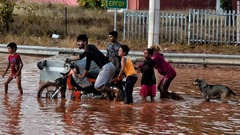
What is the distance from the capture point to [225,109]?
13.3 metres

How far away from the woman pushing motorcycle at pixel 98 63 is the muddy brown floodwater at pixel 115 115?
42cm

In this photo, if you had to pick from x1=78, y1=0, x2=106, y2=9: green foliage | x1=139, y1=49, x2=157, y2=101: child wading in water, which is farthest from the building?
x1=139, y1=49, x2=157, y2=101: child wading in water

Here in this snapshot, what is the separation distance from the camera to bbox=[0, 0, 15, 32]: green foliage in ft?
101

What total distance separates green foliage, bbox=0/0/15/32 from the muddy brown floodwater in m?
15.0

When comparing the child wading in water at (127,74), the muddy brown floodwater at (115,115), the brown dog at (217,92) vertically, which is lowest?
the muddy brown floodwater at (115,115)

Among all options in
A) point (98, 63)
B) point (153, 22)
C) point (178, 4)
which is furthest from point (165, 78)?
point (178, 4)

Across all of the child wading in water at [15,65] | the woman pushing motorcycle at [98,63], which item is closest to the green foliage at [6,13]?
the child wading in water at [15,65]

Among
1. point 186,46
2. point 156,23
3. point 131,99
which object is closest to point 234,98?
point 131,99

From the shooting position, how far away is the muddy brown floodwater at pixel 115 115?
424 inches

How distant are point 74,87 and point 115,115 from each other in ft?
7.14

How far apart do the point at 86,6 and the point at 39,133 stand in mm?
30917

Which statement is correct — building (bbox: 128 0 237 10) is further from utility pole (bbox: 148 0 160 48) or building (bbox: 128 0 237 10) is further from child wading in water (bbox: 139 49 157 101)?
child wading in water (bbox: 139 49 157 101)

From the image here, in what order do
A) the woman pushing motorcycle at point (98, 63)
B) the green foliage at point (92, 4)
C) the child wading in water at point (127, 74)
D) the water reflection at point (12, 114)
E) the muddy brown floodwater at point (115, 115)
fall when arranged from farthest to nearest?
the green foliage at point (92, 4) < the child wading in water at point (127, 74) < the woman pushing motorcycle at point (98, 63) < the muddy brown floodwater at point (115, 115) < the water reflection at point (12, 114)

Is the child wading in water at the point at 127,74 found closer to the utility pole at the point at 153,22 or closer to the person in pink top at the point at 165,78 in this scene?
the person in pink top at the point at 165,78
